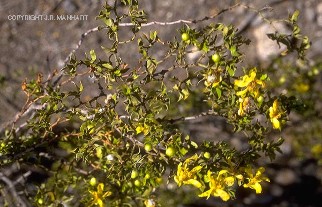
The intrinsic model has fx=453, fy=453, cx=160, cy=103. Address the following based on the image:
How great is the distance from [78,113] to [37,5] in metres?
2.57

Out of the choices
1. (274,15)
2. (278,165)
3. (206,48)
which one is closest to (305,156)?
(278,165)

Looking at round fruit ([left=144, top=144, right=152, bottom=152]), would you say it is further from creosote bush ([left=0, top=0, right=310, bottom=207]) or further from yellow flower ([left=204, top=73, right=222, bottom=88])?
yellow flower ([left=204, top=73, right=222, bottom=88])

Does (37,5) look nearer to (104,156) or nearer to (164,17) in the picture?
(164,17)

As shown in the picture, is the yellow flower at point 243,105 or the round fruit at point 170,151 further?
the yellow flower at point 243,105

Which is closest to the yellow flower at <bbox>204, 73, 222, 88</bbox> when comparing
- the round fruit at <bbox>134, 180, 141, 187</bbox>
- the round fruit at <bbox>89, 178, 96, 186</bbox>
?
the round fruit at <bbox>134, 180, 141, 187</bbox>

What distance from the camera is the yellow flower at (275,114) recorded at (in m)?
2.14

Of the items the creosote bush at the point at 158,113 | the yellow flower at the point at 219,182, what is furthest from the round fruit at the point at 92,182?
the yellow flower at the point at 219,182

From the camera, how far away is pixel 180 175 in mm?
1996

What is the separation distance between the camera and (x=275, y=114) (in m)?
2.16

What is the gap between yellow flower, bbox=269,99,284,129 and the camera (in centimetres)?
214

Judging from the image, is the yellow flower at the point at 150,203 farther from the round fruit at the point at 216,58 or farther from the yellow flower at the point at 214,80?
the round fruit at the point at 216,58

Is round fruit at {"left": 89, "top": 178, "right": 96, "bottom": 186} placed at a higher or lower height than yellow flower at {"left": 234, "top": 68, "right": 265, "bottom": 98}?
lower

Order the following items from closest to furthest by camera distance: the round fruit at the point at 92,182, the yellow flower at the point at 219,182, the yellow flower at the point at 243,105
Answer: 1. the yellow flower at the point at 219,182
2. the yellow flower at the point at 243,105
3. the round fruit at the point at 92,182

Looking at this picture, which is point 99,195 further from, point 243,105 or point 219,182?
point 243,105
